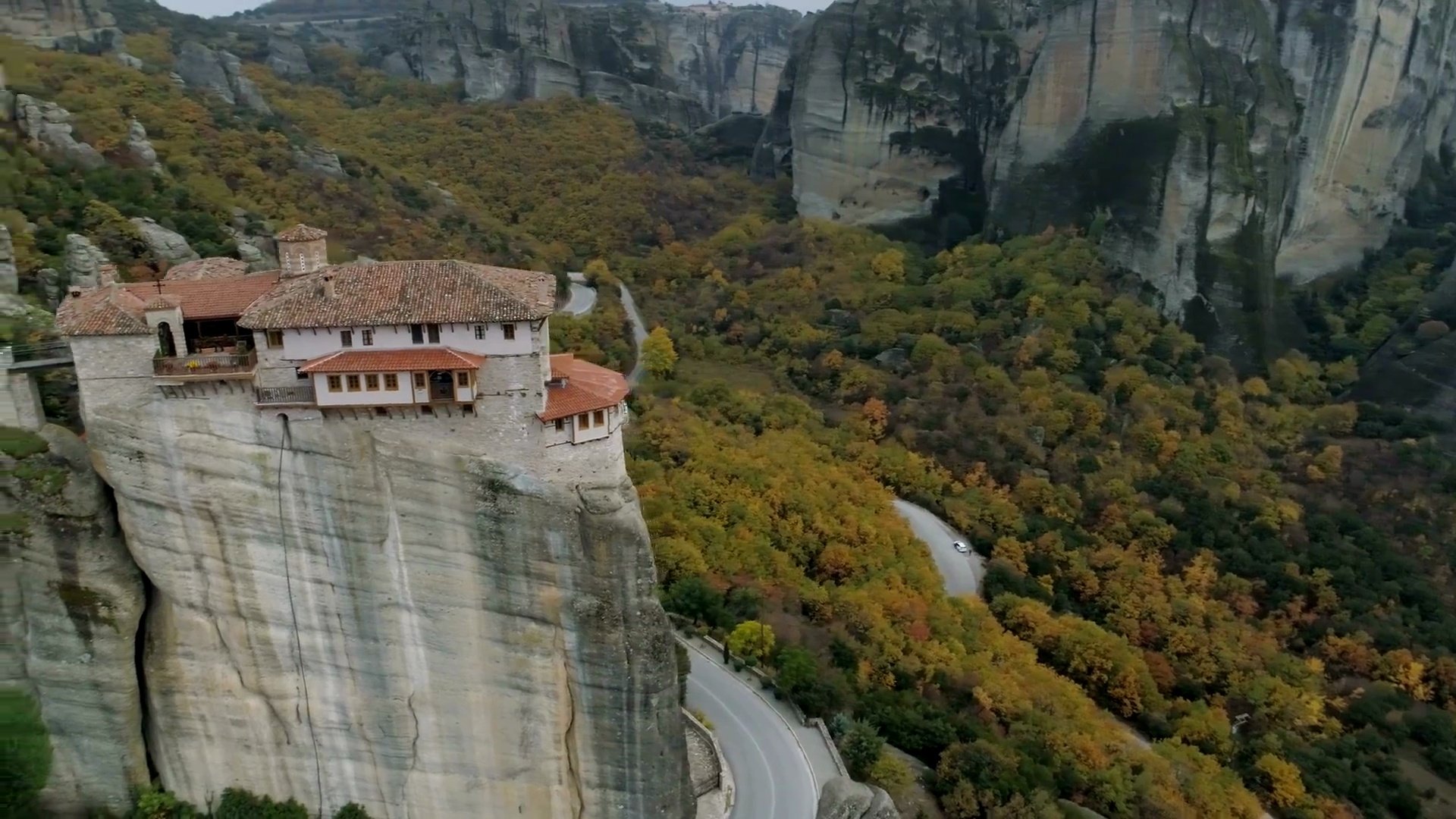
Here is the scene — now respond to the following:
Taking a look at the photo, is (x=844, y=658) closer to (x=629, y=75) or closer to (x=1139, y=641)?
(x=1139, y=641)

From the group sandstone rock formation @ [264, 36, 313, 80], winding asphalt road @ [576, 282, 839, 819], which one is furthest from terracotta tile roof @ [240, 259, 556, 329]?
sandstone rock formation @ [264, 36, 313, 80]

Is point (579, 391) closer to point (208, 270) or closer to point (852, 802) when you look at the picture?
point (208, 270)

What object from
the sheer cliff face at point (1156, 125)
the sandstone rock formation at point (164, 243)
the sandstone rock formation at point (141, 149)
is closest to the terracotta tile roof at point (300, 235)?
the sandstone rock formation at point (164, 243)

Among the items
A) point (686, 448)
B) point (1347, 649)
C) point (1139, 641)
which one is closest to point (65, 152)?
point (686, 448)

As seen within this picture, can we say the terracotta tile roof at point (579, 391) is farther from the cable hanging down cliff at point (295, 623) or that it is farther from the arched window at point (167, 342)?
the arched window at point (167, 342)

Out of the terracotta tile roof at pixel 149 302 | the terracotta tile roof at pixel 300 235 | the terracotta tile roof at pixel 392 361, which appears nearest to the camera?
the terracotta tile roof at pixel 392 361

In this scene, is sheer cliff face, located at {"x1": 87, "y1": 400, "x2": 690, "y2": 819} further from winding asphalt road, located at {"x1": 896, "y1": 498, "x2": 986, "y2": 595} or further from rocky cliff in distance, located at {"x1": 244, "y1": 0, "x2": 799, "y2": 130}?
rocky cliff in distance, located at {"x1": 244, "y1": 0, "x2": 799, "y2": 130}
